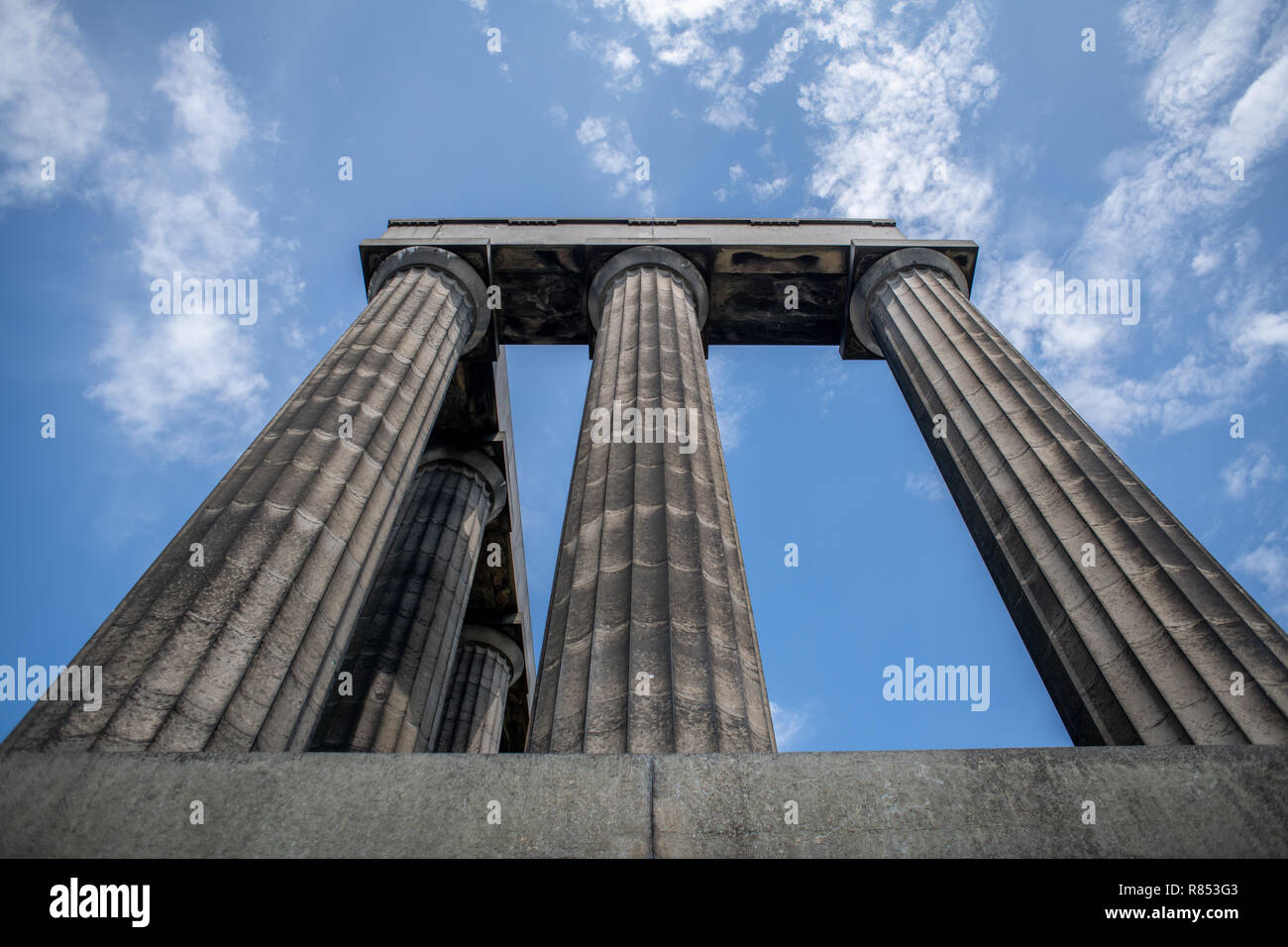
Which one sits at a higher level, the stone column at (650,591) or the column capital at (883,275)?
the column capital at (883,275)

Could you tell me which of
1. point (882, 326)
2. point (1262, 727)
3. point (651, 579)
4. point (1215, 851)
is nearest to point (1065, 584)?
point (1262, 727)

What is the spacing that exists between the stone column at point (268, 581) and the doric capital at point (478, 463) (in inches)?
317

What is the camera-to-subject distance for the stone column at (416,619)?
54.7 ft

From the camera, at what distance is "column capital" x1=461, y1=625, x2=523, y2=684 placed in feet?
87.2

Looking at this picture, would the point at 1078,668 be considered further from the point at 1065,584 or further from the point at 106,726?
the point at 106,726

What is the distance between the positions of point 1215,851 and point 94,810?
23.5ft

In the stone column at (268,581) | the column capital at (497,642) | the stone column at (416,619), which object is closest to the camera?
the stone column at (268,581)

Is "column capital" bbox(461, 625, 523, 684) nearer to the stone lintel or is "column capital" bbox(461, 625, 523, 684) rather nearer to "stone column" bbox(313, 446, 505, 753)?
"stone column" bbox(313, 446, 505, 753)

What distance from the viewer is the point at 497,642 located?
26.9 m

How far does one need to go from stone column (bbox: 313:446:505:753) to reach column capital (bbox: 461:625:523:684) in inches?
146

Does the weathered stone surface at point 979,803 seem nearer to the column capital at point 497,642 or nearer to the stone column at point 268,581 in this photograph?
the stone column at point 268,581

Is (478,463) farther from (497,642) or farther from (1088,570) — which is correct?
(1088,570)

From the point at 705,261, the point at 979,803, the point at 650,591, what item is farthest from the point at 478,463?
the point at 979,803

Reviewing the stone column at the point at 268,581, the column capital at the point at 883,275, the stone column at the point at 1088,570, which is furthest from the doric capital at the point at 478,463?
the stone column at the point at 1088,570
